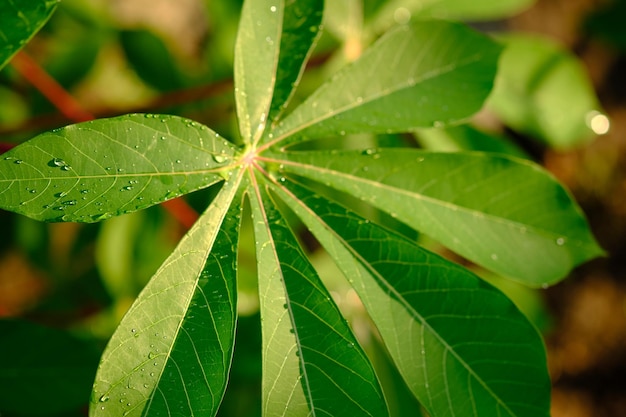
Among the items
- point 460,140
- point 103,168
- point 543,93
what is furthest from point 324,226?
point 543,93

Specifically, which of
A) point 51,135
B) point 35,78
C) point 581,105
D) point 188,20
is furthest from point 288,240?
point 188,20

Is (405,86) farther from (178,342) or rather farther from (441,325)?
(178,342)

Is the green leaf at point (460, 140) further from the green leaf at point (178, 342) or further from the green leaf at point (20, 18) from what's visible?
the green leaf at point (20, 18)

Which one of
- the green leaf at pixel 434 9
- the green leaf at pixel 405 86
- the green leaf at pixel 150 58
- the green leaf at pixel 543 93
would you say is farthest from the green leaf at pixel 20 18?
the green leaf at pixel 543 93

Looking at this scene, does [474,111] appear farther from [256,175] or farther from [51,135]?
[51,135]

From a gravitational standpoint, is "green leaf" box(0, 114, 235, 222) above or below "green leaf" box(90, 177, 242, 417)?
above

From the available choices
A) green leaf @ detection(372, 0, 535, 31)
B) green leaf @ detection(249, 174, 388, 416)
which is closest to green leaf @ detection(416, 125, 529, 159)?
green leaf @ detection(372, 0, 535, 31)

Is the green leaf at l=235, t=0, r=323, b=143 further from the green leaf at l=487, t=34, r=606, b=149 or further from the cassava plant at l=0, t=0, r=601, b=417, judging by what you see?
the green leaf at l=487, t=34, r=606, b=149

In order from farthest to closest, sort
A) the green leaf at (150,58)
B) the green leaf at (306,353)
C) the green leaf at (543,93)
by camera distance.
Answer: the green leaf at (150,58)
the green leaf at (543,93)
the green leaf at (306,353)
